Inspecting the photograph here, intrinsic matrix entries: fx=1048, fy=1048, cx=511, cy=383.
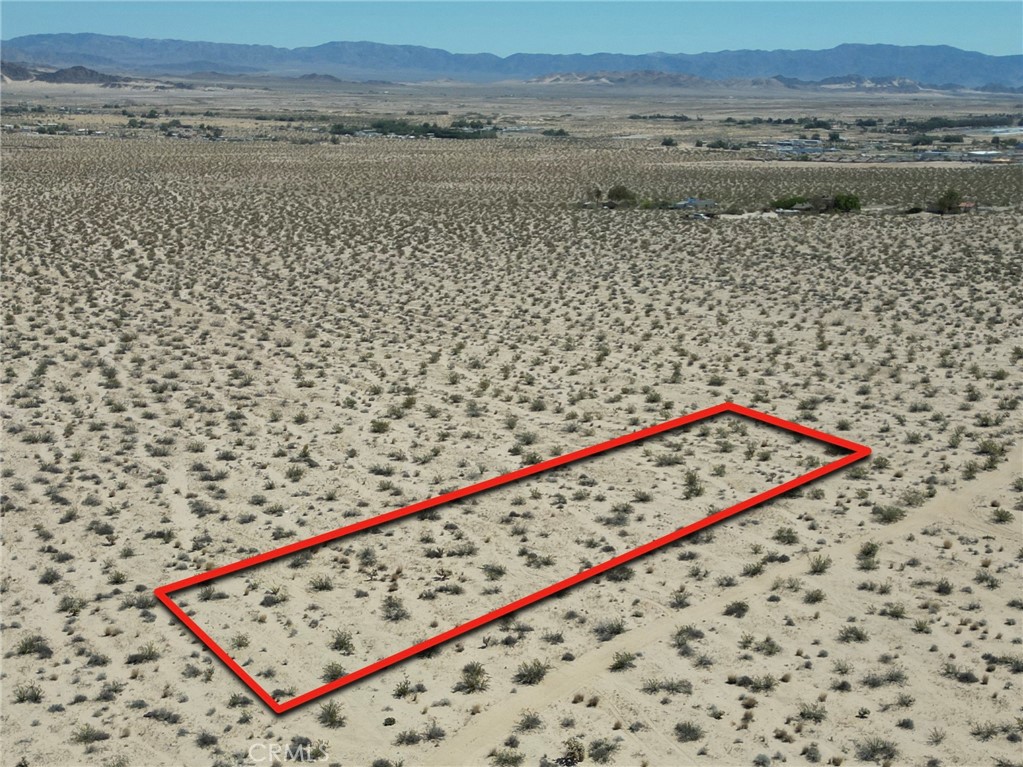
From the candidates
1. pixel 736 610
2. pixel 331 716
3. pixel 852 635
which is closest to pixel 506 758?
pixel 331 716

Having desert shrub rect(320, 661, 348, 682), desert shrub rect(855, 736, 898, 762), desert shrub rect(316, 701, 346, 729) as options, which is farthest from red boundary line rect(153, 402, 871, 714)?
desert shrub rect(855, 736, 898, 762)

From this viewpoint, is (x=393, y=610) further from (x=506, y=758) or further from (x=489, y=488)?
(x=489, y=488)

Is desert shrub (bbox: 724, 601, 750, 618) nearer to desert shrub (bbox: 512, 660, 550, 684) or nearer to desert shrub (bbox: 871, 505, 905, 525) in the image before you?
desert shrub (bbox: 512, 660, 550, 684)

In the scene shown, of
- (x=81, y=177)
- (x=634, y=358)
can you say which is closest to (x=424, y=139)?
(x=81, y=177)

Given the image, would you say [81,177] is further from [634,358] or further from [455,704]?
[455,704]

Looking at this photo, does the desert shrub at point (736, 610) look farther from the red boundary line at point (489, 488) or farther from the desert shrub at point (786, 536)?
the desert shrub at point (786, 536)

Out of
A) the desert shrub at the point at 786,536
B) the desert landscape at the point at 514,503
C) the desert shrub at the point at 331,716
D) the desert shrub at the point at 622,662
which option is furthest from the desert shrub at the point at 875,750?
the desert shrub at the point at 331,716
